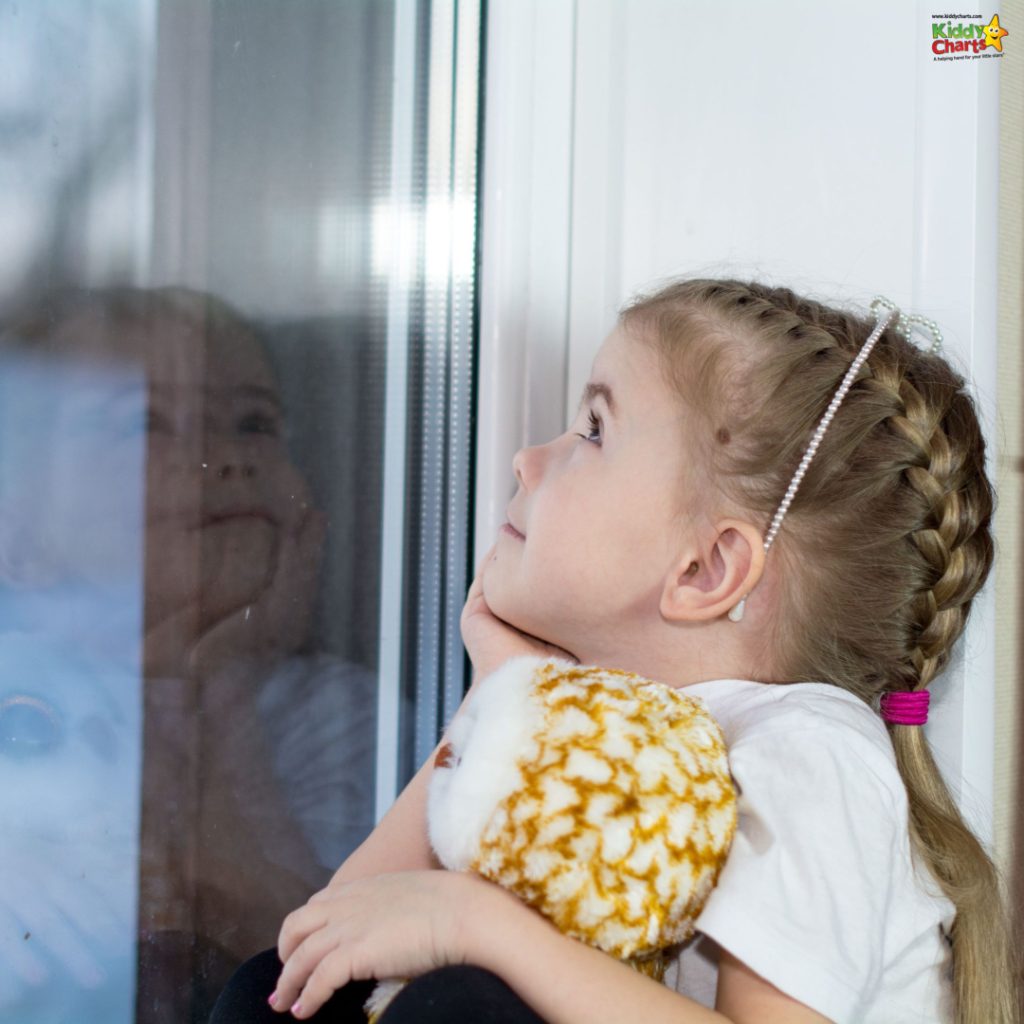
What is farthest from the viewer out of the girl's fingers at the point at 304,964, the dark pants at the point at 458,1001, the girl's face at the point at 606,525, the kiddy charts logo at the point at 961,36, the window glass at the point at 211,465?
the kiddy charts logo at the point at 961,36

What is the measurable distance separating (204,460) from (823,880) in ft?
2.06

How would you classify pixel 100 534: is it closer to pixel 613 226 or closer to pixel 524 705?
pixel 524 705

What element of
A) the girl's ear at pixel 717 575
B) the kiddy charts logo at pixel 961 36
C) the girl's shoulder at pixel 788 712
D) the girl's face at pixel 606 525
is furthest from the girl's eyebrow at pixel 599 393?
the kiddy charts logo at pixel 961 36

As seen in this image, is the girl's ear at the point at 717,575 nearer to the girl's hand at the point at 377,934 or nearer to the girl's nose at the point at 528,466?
the girl's nose at the point at 528,466

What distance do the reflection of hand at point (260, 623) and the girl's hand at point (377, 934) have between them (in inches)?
11.4

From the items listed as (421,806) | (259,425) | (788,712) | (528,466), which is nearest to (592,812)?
(788,712)

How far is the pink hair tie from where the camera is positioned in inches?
37.9

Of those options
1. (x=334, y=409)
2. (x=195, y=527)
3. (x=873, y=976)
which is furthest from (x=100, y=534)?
(x=873, y=976)

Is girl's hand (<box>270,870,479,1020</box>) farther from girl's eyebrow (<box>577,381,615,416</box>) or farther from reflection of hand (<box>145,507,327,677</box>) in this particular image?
girl's eyebrow (<box>577,381,615,416</box>)

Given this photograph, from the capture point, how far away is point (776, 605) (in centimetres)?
92

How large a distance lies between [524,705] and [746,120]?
777mm

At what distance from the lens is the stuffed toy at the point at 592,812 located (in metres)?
0.65

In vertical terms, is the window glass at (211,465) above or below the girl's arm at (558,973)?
above

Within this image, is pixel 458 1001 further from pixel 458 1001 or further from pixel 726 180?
pixel 726 180
